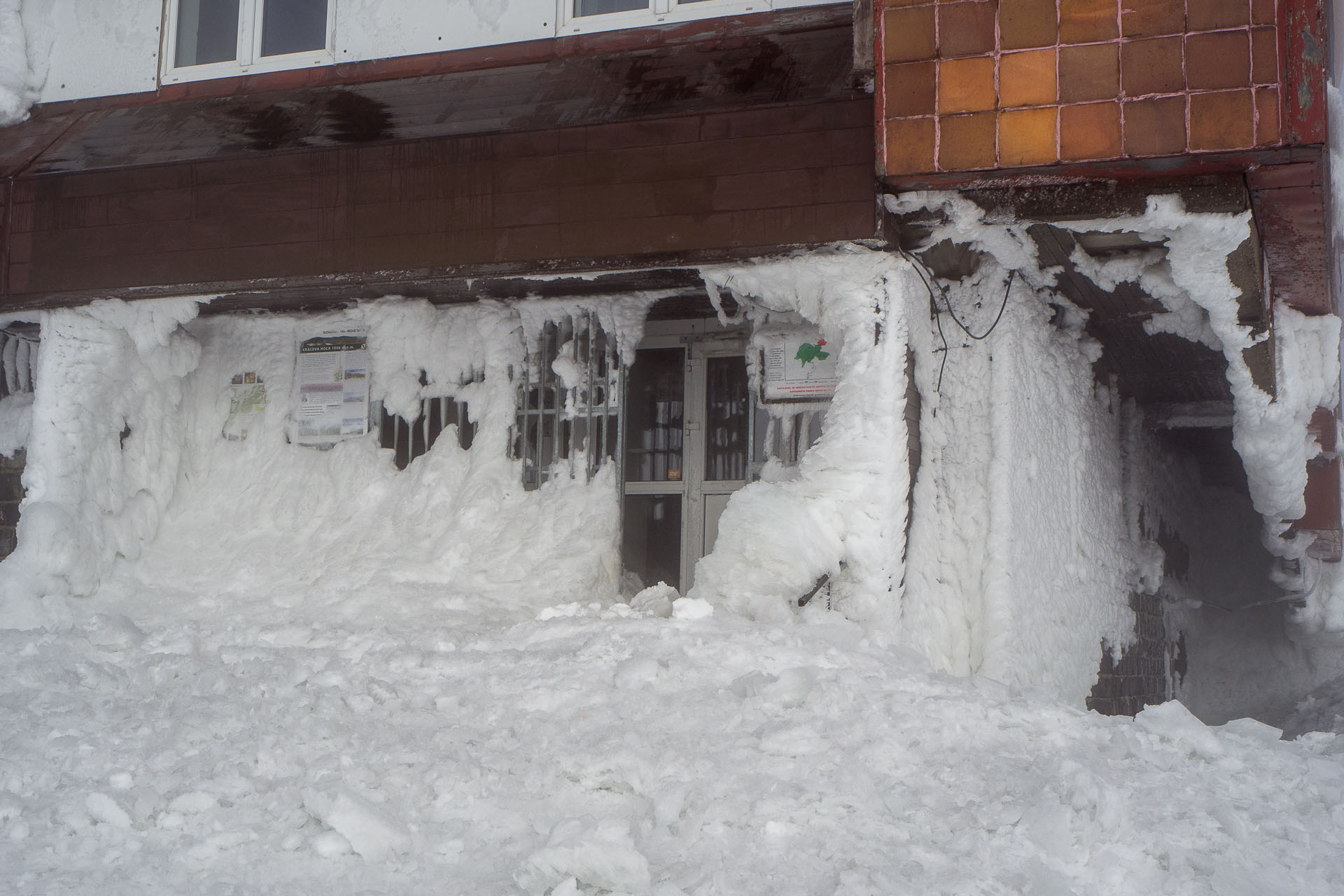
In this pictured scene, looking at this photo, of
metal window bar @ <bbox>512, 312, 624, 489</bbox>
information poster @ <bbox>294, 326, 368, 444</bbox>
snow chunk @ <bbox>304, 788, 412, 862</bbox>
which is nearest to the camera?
snow chunk @ <bbox>304, 788, 412, 862</bbox>

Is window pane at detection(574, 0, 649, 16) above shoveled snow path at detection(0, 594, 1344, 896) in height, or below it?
above

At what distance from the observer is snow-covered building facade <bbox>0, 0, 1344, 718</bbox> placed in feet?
17.9

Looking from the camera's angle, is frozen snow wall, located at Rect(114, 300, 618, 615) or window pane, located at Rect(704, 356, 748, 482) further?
window pane, located at Rect(704, 356, 748, 482)

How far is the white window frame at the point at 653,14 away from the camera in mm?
6605

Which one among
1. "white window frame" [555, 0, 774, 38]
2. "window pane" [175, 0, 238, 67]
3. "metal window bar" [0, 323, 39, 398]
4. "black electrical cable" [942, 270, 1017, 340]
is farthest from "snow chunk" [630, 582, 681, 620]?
"metal window bar" [0, 323, 39, 398]

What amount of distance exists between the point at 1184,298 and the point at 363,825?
508cm

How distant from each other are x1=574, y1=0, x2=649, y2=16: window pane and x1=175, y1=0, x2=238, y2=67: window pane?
2301 mm

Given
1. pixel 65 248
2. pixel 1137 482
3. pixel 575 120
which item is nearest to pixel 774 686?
pixel 575 120

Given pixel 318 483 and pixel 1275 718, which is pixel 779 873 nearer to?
pixel 318 483

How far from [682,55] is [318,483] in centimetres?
354

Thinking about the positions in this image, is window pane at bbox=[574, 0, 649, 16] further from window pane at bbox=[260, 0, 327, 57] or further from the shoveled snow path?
the shoveled snow path

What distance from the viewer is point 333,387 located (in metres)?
7.89

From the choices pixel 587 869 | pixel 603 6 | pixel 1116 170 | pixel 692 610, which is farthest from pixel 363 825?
pixel 603 6

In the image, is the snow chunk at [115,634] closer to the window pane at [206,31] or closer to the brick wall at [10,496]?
the brick wall at [10,496]
